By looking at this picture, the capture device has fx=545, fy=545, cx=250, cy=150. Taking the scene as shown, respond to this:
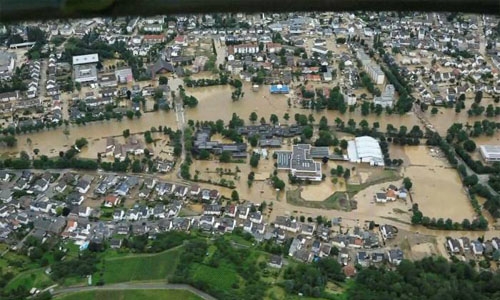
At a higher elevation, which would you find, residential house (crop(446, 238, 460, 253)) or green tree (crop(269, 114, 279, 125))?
green tree (crop(269, 114, 279, 125))

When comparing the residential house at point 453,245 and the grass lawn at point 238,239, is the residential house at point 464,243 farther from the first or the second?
the grass lawn at point 238,239

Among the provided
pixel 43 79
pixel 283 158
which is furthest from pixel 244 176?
pixel 43 79

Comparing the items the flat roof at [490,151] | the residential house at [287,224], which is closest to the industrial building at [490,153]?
the flat roof at [490,151]

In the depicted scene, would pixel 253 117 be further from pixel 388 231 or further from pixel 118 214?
pixel 388 231

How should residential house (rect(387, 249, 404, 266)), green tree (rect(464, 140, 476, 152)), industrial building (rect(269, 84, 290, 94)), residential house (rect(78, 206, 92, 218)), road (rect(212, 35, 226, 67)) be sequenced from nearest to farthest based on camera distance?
residential house (rect(387, 249, 404, 266))
residential house (rect(78, 206, 92, 218))
green tree (rect(464, 140, 476, 152))
industrial building (rect(269, 84, 290, 94))
road (rect(212, 35, 226, 67))

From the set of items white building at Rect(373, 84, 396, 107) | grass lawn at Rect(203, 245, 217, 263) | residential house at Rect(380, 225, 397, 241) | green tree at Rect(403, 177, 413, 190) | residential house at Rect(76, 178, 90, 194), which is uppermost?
white building at Rect(373, 84, 396, 107)

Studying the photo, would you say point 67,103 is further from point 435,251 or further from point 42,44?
point 435,251

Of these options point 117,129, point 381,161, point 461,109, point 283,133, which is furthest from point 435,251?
point 117,129

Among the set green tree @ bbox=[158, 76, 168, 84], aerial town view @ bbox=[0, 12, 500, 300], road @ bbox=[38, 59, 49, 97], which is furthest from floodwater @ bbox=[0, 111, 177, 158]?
road @ bbox=[38, 59, 49, 97]

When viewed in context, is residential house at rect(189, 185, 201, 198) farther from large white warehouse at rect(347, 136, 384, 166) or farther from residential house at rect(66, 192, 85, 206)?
large white warehouse at rect(347, 136, 384, 166)
